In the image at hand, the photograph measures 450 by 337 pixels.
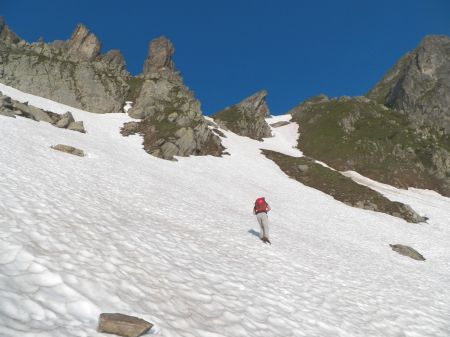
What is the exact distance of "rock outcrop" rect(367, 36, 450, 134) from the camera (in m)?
108

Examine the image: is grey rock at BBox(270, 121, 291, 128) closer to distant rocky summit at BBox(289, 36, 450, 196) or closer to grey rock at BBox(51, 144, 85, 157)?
distant rocky summit at BBox(289, 36, 450, 196)

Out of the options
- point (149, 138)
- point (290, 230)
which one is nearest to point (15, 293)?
point (290, 230)

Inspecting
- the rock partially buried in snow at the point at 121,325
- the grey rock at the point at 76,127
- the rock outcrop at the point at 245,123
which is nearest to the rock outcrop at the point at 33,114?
the grey rock at the point at 76,127

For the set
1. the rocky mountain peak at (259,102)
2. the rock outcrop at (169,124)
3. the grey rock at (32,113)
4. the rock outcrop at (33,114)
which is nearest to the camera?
the rock outcrop at (33,114)

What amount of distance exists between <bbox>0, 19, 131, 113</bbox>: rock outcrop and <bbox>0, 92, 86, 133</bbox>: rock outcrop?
18.0 m

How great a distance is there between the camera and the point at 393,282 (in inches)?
665

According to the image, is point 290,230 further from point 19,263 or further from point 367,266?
point 19,263

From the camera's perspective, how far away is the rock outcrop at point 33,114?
37391 mm

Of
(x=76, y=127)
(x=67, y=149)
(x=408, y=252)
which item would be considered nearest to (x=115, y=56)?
(x=76, y=127)

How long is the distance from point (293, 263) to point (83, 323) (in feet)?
38.6

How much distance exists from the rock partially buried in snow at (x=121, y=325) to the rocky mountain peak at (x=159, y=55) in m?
99.4

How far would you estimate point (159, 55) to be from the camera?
100562mm

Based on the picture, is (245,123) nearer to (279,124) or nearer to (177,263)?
(279,124)

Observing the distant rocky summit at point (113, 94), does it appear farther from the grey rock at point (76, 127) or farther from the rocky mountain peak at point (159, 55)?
the rocky mountain peak at point (159, 55)
